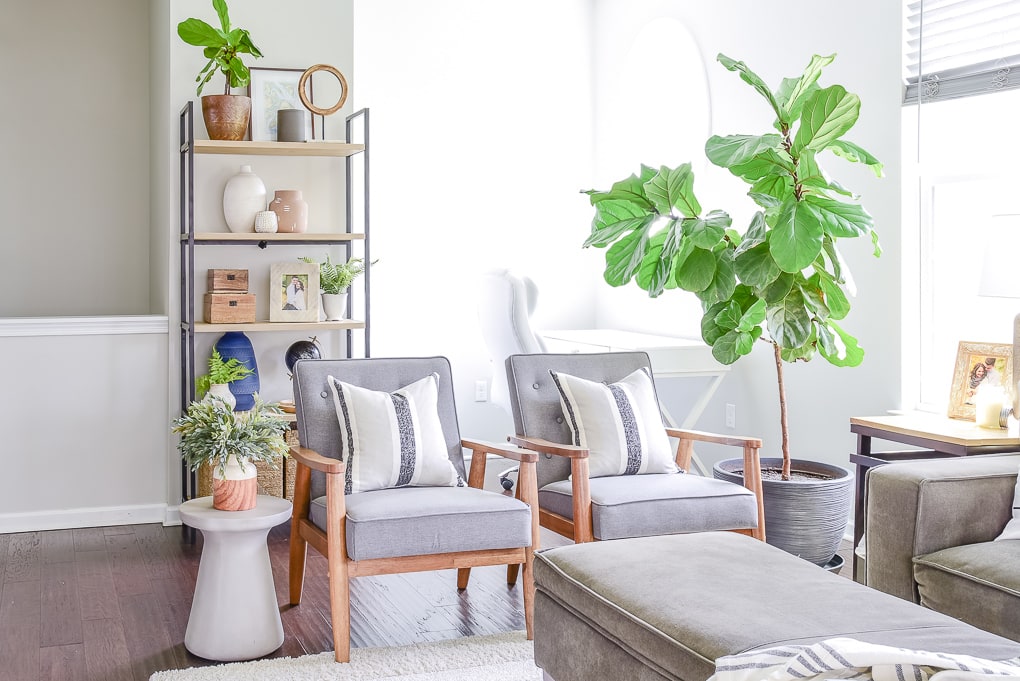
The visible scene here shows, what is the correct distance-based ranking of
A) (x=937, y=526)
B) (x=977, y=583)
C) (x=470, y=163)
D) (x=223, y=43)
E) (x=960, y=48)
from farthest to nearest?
(x=470, y=163)
(x=223, y=43)
(x=960, y=48)
(x=937, y=526)
(x=977, y=583)

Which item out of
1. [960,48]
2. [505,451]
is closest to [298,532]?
[505,451]

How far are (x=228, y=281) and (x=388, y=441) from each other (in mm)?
1455

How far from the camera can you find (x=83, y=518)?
4367 millimetres

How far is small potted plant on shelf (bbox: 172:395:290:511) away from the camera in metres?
2.91

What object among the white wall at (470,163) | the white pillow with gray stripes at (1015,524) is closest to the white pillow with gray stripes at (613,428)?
the white pillow with gray stripes at (1015,524)

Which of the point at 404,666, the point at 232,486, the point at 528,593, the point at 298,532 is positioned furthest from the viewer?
the point at 298,532

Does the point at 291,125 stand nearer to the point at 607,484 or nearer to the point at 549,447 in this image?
the point at 549,447

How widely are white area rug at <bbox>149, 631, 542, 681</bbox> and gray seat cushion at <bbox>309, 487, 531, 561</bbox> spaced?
11.4 inches

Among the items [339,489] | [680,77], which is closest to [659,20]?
[680,77]

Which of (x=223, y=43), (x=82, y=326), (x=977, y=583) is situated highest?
(x=223, y=43)

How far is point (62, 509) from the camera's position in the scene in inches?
171

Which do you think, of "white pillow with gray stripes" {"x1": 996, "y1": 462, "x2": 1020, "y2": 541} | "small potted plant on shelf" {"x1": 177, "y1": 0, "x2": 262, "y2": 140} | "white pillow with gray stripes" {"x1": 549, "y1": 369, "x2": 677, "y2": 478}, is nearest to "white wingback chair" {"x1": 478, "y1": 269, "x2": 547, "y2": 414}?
"white pillow with gray stripes" {"x1": 549, "y1": 369, "x2": 677, "y2": 478}

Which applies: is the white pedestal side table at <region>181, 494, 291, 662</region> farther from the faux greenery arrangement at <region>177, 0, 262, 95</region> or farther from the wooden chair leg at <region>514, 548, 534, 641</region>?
the faux greenery arrangement at <region>177, 0, 262, 95</region>

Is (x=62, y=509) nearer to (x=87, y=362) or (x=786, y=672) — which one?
(x=87, y=362)
